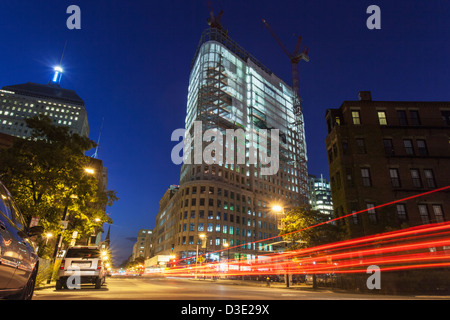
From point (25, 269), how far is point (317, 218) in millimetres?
25903

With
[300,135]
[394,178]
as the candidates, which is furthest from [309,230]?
[300,135]

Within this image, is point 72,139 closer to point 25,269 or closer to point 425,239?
point 25,269

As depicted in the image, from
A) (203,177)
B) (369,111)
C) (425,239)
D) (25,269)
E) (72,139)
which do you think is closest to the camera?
(25,269)

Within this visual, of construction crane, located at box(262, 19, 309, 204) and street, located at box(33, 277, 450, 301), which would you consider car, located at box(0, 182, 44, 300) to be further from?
construction crane, located at box(262, 19, 309, 204)

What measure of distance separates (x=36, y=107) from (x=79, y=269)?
176987 mm

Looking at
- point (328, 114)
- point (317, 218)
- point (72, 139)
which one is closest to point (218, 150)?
point (328, 114)

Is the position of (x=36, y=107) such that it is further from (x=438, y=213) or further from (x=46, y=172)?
(x=438, y=213)

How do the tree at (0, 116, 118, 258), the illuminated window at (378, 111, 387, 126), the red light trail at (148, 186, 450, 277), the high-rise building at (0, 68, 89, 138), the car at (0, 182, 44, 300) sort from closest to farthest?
the car at (0, 182, 44, 300) → the tree at (0, 116, 118, 258) → the red light trail at (148, 186, 450, 277) → the illuminated window at (378, 111, 387, 126) → the high-rise building at (0, 68, 89, 138)

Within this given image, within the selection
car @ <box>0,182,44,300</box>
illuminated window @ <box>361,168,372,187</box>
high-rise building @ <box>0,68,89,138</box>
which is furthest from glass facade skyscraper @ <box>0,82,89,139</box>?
car @ <box>0,182,44,300</box>

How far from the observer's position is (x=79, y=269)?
13883mm

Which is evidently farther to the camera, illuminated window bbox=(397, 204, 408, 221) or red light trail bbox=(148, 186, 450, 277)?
illuminated window bbox=(397, 204, 408, 221)

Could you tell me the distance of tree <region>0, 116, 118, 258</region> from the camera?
51.9ft

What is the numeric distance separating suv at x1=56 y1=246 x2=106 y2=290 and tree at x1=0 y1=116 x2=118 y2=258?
3729 mm
